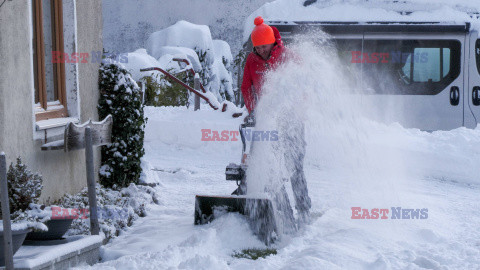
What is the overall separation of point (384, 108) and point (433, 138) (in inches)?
45.3

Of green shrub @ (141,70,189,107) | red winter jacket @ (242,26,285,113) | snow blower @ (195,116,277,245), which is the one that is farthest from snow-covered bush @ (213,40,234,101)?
snow blower @ (195,116,277,245)

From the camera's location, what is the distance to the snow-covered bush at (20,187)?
177 inches

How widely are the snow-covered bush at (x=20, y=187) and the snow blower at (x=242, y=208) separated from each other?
1359mm

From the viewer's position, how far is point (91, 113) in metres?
6.95

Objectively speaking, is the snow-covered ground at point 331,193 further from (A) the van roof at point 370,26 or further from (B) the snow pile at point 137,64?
(B) the snow pile at point 137,64

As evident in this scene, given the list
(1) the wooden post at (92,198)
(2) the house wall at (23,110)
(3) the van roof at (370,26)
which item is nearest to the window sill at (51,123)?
(2) the house wall at (23,110)

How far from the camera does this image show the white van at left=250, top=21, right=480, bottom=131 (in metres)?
10.4

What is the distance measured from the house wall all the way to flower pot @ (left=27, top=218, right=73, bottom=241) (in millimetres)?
873

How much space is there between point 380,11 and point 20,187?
310 inches

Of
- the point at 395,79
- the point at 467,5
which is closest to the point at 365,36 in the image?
the point at 395,79


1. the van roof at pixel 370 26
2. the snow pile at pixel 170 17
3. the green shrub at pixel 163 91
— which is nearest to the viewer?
the van roof at pixel 370 26

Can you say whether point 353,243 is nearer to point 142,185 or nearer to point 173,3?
point 142,185

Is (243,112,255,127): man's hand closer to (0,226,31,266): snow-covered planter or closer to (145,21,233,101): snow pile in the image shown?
(0,226,31,266): snow-covered planter

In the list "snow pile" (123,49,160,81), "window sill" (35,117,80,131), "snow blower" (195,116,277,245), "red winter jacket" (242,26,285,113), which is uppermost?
"snow pile" (123,49,160,81)
